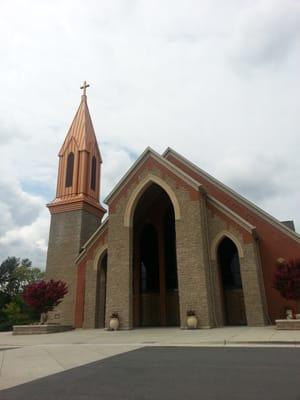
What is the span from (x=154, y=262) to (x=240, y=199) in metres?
7.75

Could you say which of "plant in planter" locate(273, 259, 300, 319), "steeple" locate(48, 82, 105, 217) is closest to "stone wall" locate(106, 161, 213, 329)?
"plant in planter" locate(273, 259, 300, 319)

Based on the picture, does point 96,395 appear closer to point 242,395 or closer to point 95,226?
point 242,395

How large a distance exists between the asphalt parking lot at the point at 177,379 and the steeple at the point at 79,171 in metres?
20.7

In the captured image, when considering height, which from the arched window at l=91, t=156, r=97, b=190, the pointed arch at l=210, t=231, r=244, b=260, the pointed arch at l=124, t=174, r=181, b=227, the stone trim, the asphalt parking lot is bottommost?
the asphalt parking lot

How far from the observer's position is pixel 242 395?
173 inches

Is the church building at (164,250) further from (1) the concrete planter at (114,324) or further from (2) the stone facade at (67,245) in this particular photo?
(1) the concrete planter at (114,324)

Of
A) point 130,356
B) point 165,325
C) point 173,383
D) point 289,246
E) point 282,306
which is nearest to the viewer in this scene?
point 173,383

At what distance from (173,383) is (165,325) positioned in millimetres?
18616

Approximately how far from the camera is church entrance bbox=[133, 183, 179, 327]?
77.3 ft

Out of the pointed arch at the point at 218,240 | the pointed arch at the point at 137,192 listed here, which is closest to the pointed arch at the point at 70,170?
the pointed arch at the point at 137,192

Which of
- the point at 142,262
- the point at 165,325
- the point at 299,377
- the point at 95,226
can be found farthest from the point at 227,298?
the point at 299,377

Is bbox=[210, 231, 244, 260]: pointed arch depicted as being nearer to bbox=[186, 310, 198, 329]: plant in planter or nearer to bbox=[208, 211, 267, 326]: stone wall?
bbox=[208, 211, 267, 326]: stone wall

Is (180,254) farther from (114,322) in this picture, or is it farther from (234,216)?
(114,322)

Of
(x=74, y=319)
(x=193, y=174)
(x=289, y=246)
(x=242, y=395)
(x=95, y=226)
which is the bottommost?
(x=242, y=395)
